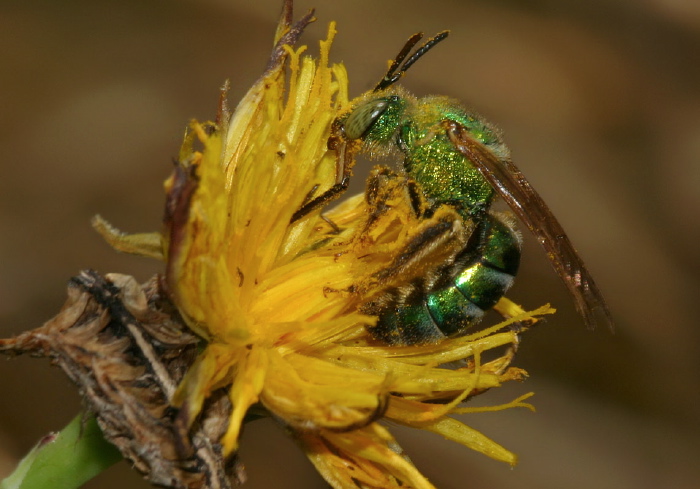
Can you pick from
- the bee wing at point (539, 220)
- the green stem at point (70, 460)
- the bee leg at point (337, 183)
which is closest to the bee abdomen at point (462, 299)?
the bee wing at point (539, 220)

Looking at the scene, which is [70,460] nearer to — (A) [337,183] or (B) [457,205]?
(A) [337,183]

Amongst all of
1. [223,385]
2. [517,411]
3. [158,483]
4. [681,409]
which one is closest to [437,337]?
[223,385]

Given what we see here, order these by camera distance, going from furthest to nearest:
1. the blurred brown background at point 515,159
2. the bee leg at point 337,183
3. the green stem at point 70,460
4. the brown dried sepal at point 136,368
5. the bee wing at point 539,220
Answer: the blurred brown background at point 515,159 → the bee leg at point 337,183 → the bee wing at point 539,220 → the green stem at point 70,460 → the brown dried sepal at point 136,368

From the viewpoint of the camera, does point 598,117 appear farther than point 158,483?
Yes

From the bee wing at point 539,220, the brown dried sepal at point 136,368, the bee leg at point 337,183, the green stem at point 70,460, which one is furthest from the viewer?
the bee leg at point 337,183

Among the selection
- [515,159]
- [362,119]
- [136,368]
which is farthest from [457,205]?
[515,159]

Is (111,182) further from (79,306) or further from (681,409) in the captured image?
(681,409)

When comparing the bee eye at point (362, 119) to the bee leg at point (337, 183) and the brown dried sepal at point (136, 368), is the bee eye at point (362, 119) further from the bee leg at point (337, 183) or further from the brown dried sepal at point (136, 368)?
the brown dried sepal at point (136, 368)

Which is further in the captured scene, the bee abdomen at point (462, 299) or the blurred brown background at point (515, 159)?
the blurred brown background at point (515, 159)
